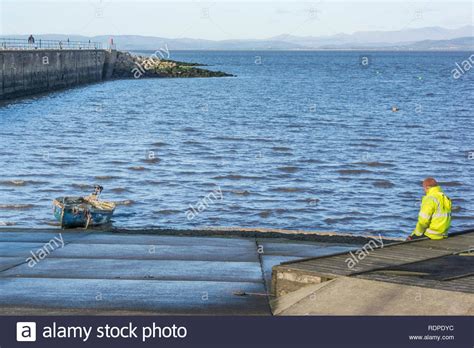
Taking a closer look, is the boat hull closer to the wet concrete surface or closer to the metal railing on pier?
the wet concrete surface

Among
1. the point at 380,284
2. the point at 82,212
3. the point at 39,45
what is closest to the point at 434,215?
the point at 380,284

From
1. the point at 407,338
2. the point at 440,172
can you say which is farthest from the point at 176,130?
the point at 407,338

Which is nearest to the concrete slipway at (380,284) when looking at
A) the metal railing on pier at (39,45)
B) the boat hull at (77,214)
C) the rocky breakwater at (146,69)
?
the boat hull at (77,214)

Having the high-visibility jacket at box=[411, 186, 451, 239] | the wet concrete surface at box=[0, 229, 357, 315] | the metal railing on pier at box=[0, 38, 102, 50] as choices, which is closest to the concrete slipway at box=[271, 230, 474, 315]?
the wet concrete surface at box=[0, 229, 357, 315]

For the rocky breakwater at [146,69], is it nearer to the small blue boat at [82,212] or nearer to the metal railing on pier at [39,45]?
the metal railing on pier at [39,45]

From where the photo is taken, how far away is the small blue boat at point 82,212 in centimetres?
2136

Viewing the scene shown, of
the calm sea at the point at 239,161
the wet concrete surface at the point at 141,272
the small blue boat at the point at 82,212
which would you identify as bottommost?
the calm sea at the point at 239,161

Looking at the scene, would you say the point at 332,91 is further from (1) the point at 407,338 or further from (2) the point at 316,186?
(1) the point at 407,338

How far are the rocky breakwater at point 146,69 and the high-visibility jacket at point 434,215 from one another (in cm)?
10659

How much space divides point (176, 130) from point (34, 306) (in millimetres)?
40382

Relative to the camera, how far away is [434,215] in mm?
16156

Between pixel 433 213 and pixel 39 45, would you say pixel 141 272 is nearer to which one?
pixel 433 213

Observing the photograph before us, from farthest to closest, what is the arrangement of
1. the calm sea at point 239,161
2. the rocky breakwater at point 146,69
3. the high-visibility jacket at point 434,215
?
the rocky breakwater at point 146,69, the calm sea at point 239,161, the high-visibility jacket at point 434,215

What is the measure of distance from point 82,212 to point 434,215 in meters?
8.83
